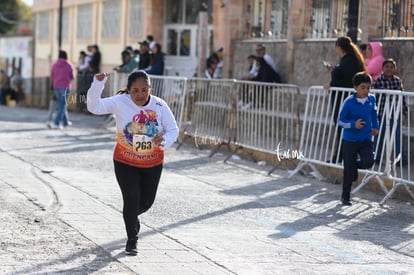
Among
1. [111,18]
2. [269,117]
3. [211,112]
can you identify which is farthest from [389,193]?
[111,18]

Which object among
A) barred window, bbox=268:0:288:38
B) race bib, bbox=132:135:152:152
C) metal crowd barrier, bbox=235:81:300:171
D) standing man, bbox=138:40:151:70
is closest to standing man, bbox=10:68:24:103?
standing man, bbox=138:40:151:70

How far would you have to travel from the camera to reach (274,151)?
13938 millimetres

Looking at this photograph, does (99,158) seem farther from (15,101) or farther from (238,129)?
(15,101)

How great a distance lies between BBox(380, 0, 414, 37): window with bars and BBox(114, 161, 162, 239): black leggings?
8141 millimetres

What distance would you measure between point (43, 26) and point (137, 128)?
36.2 metres

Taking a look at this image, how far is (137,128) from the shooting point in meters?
7.47

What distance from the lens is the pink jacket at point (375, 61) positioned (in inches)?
548

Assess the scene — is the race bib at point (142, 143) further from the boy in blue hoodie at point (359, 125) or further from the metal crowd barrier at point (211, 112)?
the metal crowd barrier at point (211, 112)

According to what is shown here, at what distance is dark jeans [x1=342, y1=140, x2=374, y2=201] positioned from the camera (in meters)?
10.3

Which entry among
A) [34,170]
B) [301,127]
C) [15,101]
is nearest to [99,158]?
[34,170]

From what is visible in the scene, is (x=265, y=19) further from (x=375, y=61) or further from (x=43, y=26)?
(x=43, y=26)

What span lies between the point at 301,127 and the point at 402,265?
6.30m

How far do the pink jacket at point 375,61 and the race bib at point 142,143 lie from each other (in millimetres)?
7085

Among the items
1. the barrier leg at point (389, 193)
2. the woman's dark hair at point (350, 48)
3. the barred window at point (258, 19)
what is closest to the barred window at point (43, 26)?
the barred window at point (258, 19)
